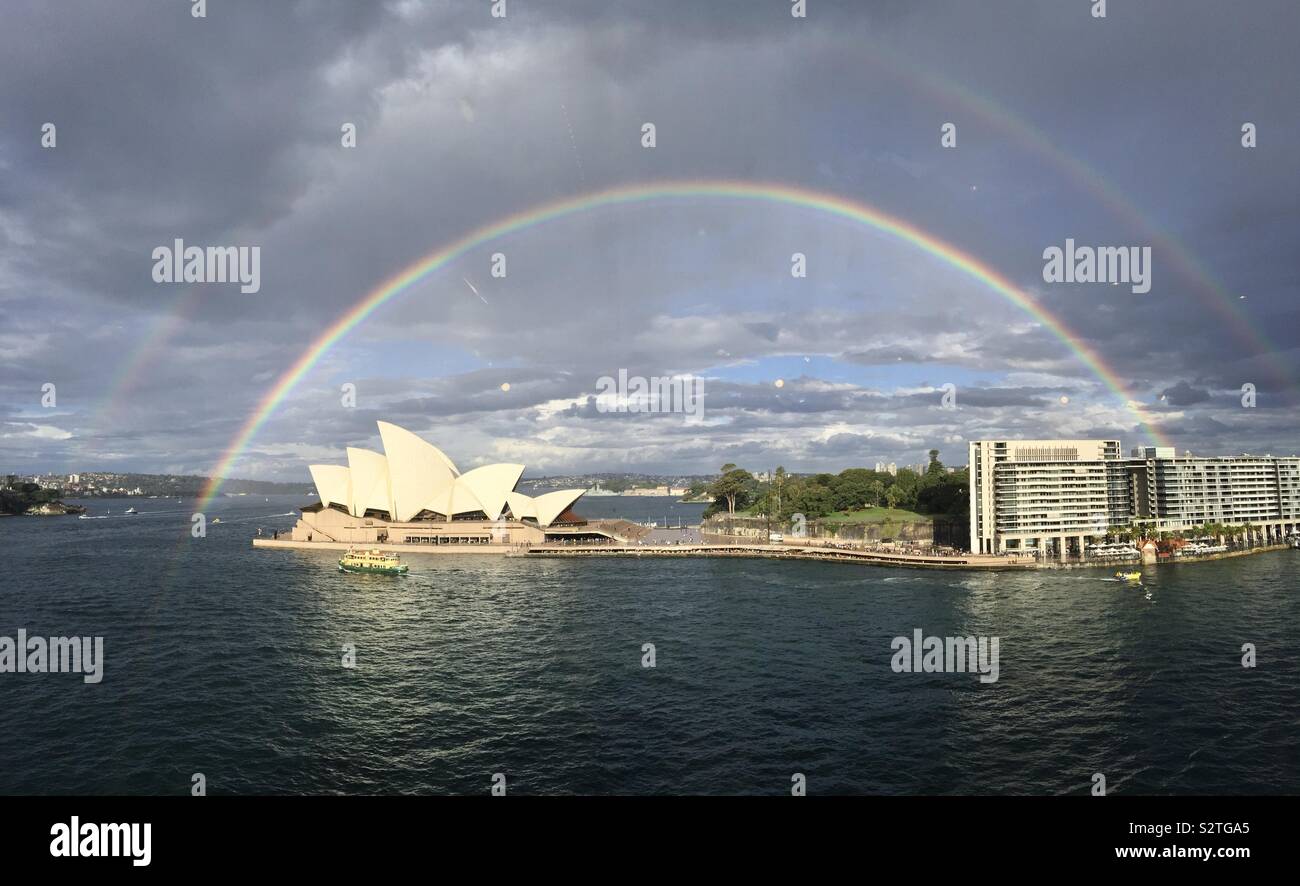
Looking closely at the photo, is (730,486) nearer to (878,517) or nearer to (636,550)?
(878,517)

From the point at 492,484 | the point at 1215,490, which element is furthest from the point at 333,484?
the point at 1215,490

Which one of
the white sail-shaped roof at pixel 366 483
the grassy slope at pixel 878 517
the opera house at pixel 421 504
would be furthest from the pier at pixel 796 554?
the grassy slope at pixel 878 517

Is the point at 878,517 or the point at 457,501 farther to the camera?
the point at 878,517

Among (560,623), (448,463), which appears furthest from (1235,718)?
(448,463)

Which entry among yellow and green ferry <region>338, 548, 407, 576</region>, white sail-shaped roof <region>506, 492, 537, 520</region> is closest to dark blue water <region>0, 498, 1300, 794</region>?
yellow and green ferry <region>338, 548, 407, 576</region>

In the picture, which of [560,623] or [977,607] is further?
[977,607]

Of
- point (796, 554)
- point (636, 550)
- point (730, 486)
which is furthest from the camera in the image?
point (730, 486)

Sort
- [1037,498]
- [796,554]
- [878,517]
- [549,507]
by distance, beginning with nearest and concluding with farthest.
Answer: [1037,498] < [796,554] < [549,507] < [878,517]

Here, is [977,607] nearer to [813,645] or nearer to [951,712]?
[813,645]

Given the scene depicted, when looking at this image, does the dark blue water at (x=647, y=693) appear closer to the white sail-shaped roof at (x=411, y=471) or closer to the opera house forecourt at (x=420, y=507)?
the opera house forecourt at (x=420, y=507)
